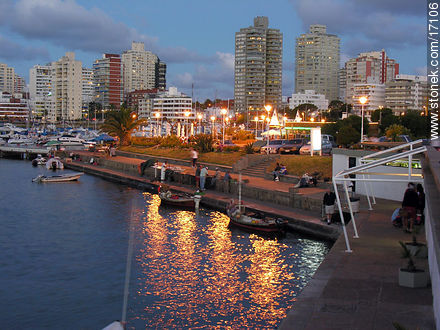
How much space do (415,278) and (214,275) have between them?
825 centimetres

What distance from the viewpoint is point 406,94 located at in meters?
187

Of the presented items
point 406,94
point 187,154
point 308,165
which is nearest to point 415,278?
point 308,165

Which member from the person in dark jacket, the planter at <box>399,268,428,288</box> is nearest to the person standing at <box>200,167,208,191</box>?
the person in dark jacket

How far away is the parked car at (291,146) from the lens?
144 ft

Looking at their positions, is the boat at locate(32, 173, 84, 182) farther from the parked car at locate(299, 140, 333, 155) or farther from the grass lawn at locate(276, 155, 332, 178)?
the parked car at locate(299, 140, 333, 155)

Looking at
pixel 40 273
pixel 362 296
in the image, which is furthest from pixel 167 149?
pixel 362 296

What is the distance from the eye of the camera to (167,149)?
5731cm

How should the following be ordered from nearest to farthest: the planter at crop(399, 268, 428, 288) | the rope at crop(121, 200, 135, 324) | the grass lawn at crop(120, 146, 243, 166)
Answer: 1. the planter at crop(399, 268, 428, 288)
2. the rope at crop(121, 200, 135, 324)
3. the grass lawn at crop(120, 146, 243, 166)

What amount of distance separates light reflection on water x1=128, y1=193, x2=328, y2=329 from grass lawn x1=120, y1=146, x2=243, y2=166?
51.1 feet

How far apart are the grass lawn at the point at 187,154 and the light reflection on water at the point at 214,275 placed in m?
→ 15.6

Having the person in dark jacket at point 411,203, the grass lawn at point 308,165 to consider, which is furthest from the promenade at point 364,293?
the grass lawn at point 308,165

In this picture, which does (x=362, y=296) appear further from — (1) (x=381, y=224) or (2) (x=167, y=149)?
(2) (x=167, y=149)

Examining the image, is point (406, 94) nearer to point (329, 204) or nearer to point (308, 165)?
point (308, 165)

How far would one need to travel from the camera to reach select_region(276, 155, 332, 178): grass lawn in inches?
1329
